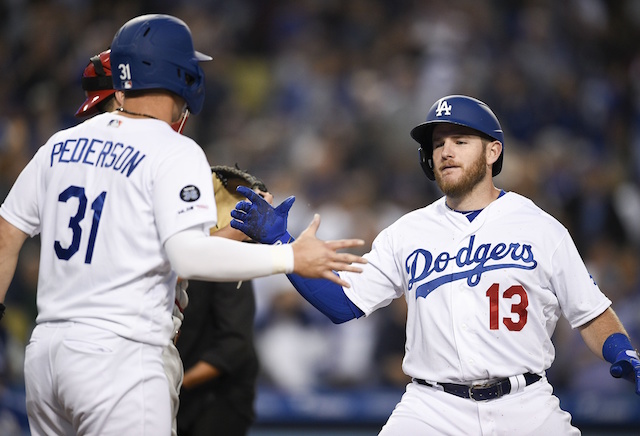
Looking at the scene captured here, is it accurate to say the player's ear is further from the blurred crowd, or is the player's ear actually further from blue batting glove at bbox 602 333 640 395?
the blurred crowd

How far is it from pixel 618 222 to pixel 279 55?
454cm

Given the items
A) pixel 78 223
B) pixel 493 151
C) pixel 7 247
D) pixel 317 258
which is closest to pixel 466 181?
pixel 493 151

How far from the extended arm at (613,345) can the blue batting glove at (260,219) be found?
1.43 m

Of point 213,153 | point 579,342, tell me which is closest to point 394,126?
point 213,153

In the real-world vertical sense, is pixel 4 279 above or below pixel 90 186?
below

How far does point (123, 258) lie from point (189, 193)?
33 centimetres

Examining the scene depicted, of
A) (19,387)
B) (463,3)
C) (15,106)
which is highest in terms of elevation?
(463,3)

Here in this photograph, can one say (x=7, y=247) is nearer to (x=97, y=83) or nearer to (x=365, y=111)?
(x=97, y=83)

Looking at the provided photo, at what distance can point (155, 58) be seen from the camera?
341 centimetres

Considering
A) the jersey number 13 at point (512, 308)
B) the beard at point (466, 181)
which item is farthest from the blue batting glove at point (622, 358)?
the beard at point (466, 181)

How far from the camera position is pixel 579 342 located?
8.52 meters

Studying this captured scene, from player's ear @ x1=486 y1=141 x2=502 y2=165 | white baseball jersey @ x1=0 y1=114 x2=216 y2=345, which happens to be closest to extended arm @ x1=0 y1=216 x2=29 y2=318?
white baseball jersey @ x1=0 y1=114 x2=216 y2=345

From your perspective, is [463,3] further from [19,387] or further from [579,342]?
[19,387]

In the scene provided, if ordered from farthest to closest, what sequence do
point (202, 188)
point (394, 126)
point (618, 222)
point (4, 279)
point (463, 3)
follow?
point (463, 3), point (394, 126), point (618, 222), point (4, 279), point (202, 188)
